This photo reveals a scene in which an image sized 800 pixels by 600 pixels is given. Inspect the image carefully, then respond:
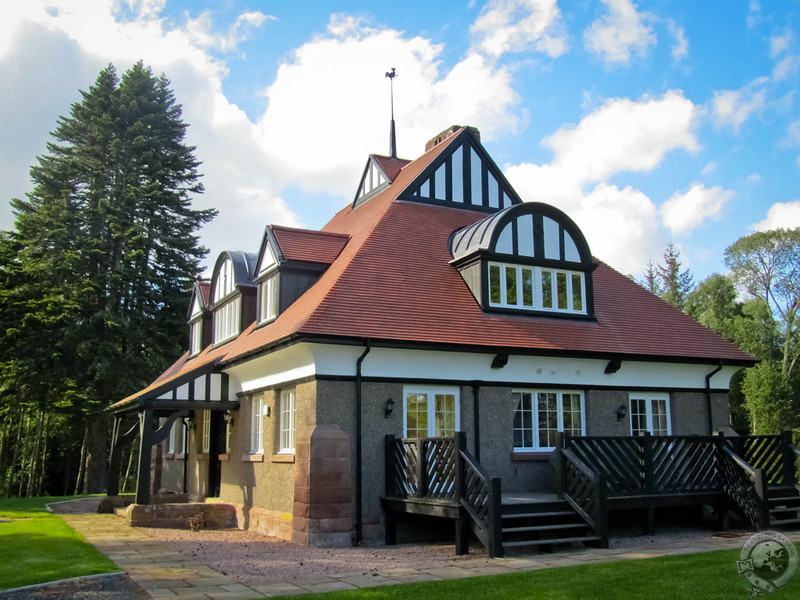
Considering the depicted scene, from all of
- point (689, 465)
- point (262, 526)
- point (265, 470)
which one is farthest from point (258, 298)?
point (689, 465)

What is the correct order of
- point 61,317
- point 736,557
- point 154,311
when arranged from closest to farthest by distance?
point 736,557 → point 61,317 → point 154,311

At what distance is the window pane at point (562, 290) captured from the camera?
17453mm

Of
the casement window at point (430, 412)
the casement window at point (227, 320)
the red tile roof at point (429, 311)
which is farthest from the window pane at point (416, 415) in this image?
the casement window at point (227, 320)

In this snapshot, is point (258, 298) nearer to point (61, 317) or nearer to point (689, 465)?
point (689, 465)

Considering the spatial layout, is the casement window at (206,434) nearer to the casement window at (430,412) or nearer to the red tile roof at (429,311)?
the red tile roof at (429,311)

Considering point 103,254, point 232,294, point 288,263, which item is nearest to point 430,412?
point 288,263

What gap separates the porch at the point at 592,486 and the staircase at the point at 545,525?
0.06 feet

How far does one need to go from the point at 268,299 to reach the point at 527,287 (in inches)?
249

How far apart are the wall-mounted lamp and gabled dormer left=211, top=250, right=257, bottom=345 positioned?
7734 mm

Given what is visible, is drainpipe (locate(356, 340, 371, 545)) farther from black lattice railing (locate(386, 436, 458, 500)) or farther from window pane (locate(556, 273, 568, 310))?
window pane (locate(556, 273, 568, 310))

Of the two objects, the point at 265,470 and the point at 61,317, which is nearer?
the point at 265,470

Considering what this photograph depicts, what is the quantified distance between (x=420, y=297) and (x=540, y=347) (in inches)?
110

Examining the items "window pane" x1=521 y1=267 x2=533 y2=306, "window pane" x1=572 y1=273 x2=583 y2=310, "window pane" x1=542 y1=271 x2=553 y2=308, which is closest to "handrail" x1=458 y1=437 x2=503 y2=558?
"window pane" x1=521 y1=267 x2=533 y2=306

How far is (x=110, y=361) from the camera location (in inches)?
1246
